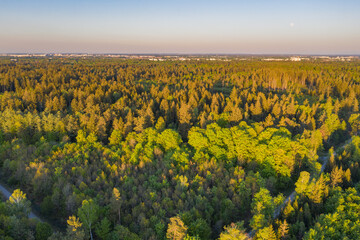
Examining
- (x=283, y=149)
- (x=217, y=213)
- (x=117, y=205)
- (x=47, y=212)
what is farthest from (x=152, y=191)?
(x=283, y=149)

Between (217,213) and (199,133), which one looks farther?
(199,133)

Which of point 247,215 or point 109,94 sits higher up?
point 109,94

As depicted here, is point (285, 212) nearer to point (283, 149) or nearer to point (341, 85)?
point (283, 149)

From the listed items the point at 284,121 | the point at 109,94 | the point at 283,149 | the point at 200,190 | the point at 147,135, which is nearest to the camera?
the point at 200,190

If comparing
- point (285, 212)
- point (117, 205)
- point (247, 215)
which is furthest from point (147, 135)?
point (285, 212)

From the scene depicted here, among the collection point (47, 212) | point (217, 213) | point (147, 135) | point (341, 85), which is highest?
point (341, 85)

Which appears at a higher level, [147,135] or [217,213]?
[147,135]

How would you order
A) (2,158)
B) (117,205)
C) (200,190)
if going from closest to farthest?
(117,205) < (200,190) < (2,158)

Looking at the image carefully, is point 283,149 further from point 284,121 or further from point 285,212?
point 284,121

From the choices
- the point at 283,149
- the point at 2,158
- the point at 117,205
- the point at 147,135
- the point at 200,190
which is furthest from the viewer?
the point at 147,135
